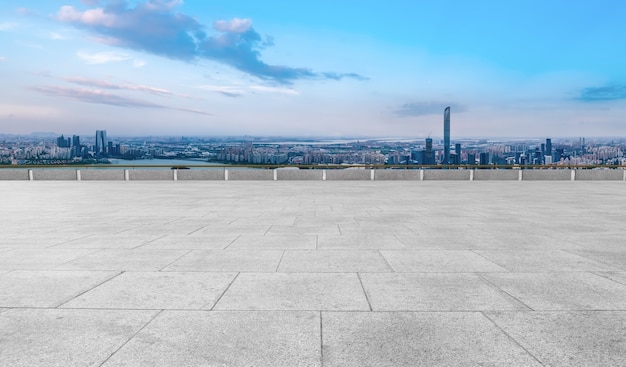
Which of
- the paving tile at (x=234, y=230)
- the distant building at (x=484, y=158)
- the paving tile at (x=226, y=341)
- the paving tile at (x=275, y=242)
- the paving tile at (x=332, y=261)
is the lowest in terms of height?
the paving tile at (x=234, y=230)

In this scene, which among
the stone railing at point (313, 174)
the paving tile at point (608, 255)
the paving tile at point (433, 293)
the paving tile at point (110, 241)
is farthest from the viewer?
the stone railing at point (313, 174)

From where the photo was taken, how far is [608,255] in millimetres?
7539

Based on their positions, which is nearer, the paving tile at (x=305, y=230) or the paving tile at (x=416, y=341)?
the paving tile at (x=416, y=341)

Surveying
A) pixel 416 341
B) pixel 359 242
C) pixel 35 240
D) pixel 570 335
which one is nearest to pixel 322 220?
pixel 359 242

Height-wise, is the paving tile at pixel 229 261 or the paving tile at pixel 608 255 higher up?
the paving tile at pixel 229 261

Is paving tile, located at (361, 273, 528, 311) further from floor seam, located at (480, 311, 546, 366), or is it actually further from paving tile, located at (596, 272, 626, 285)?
paving tile, located at (596, 272, 626, 285)

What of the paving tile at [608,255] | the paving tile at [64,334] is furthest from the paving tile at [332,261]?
the paving tile at [608,255]

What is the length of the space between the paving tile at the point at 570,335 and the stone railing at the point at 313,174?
89.9 feet

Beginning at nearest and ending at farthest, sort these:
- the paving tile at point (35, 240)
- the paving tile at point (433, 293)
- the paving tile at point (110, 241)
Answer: the paving tile at point (433, 293) < the paving tile at point (110, 241) < the paving tile at point (35, 240)

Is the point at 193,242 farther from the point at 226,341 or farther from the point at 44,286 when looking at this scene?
the point at 226,341

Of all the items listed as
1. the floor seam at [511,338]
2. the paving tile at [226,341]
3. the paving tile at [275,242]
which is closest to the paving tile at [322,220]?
the paving tile at [275,242]

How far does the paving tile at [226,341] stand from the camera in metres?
3.51

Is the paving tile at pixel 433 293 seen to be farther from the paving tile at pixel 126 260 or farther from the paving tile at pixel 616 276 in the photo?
the paving tile at pixel 126 260

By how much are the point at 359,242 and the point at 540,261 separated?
3428mm
